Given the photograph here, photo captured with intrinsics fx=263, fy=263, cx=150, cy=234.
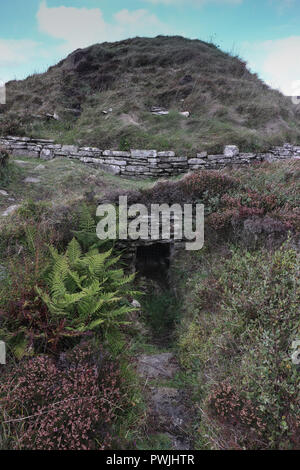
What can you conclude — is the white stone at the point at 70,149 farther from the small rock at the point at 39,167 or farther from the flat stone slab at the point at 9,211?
the flat stone slab at the point at 9,211

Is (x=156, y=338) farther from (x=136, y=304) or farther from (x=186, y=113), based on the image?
(x=186, y=113)

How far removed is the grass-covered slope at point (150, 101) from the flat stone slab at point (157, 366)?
9089mm

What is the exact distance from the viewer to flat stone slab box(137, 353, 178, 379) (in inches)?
154

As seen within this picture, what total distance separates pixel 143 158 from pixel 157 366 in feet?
28.2

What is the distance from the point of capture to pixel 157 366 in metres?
4.18

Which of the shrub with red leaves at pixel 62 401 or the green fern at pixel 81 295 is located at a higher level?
the green fern at pixel 81 295

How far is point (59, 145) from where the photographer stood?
39.2ft

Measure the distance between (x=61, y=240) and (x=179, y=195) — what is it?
3309mm

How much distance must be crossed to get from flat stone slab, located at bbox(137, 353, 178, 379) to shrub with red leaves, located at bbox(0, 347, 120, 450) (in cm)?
89

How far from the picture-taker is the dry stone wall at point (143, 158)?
1091cm

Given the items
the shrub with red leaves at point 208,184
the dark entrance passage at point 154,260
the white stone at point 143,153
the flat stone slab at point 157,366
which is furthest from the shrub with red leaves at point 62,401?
the white stone at point 143,153

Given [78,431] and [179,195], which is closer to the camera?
[78,431]
